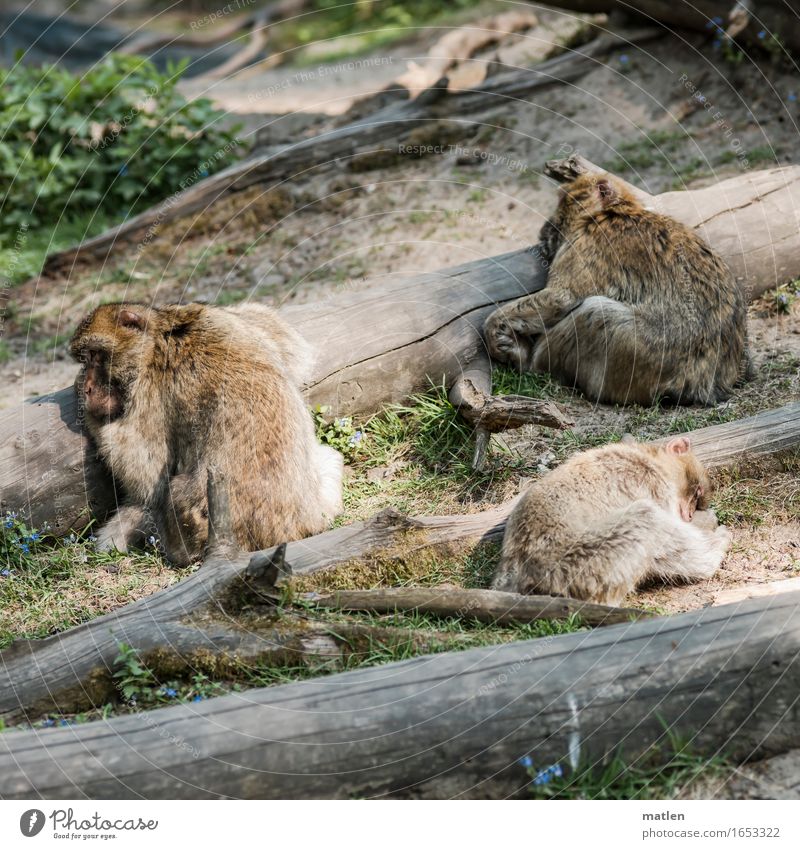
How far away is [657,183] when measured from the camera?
1055 cm

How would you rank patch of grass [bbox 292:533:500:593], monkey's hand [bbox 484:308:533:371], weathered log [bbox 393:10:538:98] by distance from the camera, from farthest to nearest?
weathered log [bbox 393:10:538:98] < monkey's hand [bbox 484:308:533:371] < patch of grass [bbox 292:533:500:593]

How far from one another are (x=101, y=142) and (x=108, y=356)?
20.8 feet

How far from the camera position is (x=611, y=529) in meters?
5.67

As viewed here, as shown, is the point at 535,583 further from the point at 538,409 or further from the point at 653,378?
the point at 653,378

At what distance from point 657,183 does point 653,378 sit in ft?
12.3

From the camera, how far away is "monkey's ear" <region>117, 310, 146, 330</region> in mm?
6699

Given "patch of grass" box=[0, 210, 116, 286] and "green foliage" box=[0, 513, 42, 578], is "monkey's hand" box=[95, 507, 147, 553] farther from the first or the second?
"patch of grass" box=[0, 210, 116, 286]

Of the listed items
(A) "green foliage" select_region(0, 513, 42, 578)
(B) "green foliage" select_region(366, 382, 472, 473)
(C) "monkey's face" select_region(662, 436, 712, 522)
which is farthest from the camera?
(B) "green foliage" select_region(366, 382, 472, 473)

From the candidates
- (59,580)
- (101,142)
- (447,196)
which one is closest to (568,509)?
(59,580)

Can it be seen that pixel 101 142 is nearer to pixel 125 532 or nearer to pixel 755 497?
pixel 125 532

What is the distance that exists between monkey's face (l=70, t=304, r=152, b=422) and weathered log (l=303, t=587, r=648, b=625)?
2.07m

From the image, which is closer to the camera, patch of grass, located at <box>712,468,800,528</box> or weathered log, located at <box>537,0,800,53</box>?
patch of grass, located at <box>712,468,800,528</box>

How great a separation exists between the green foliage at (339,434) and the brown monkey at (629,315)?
1.30 m

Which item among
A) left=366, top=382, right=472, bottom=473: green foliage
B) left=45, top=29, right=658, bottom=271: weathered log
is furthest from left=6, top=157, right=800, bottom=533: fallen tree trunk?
left=45, top=29, right=658, bottom=271: weathered log
